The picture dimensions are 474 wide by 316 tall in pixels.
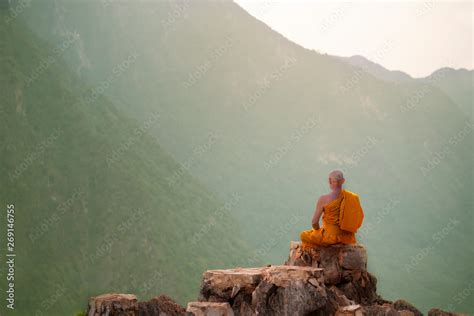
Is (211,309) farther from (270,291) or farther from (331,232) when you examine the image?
(331,232)

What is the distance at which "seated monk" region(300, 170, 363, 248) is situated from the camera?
14.2 m

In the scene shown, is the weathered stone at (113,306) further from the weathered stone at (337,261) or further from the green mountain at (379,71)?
the green mountain at (379,71)

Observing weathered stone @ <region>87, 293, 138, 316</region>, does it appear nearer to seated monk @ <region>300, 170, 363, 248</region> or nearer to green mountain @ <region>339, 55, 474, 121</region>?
seated monk @ <region>300, 170, 363, 248</region>

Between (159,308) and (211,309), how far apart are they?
5472 millimetres

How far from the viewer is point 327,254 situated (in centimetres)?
1482

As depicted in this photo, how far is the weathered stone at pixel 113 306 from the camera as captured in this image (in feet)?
50.6

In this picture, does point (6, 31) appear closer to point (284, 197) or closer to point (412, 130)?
point (284, 197)

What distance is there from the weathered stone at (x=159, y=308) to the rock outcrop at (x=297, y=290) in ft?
4.79

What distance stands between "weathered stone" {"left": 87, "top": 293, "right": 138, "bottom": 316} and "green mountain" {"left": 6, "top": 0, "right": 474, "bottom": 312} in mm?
57873

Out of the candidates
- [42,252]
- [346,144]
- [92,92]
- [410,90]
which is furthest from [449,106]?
[42,252]

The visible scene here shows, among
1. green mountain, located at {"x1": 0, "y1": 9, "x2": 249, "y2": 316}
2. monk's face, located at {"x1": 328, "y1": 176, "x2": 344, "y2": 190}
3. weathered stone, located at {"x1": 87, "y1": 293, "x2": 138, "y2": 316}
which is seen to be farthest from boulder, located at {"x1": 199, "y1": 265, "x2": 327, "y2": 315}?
green mountain, located at {"x1": 0, "y1": 9, "x2": 249, "y2": 316}

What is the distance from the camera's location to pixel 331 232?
14461mm

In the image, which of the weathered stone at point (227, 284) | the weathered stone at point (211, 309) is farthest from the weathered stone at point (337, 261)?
the weathered stone at point (211, 309)

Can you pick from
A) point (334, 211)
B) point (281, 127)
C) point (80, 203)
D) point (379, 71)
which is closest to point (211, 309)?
point (334, 211)
